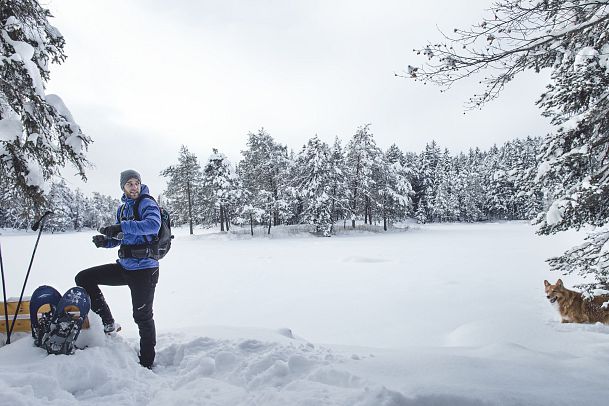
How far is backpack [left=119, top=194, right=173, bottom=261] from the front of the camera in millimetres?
3732

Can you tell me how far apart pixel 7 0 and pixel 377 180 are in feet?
125

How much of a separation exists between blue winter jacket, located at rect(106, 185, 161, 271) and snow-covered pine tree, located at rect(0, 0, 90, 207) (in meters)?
1.96

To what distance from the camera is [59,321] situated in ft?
11.0

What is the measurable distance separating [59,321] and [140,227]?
1.18 m

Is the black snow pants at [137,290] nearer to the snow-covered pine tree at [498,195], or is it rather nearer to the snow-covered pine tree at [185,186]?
the snow-covered pine tree at [185,186]

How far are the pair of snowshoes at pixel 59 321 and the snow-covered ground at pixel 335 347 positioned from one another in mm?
116

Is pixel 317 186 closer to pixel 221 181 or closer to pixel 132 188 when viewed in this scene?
pixel 221 181

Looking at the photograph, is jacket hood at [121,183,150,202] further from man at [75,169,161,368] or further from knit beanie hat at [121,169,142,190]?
knit beanie hat at [121,169,142,190]

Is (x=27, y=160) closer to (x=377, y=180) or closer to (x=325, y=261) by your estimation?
(x=325, y=261)

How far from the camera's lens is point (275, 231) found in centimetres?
3669

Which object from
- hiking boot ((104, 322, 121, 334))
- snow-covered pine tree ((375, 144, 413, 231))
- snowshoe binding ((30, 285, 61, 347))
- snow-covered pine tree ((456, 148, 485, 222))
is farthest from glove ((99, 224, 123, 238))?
snow-covered pine tree ((456, 148, 485, 222))

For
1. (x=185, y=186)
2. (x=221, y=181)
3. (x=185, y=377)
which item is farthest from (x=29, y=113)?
(x=185, y=186)

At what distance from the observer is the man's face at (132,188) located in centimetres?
393

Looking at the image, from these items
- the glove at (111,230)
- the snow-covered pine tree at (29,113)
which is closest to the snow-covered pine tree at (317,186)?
the snow-covered pine tree at (29,113)
